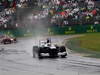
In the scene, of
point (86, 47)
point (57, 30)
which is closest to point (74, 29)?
point (57, 30)

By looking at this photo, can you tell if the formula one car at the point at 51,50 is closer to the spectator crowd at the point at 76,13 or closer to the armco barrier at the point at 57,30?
the armco barrier at the point at 57,30

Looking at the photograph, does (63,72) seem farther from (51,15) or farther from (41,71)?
(51,15)

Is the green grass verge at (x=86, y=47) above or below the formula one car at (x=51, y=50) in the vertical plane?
below

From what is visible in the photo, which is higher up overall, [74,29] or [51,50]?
[51,50]

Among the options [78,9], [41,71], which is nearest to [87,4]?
[78,9]

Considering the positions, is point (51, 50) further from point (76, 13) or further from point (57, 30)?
point (76, 13)

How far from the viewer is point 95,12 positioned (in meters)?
52.2

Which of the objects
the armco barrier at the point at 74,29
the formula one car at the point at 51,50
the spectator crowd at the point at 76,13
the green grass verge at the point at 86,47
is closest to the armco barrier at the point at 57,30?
the armco barrier at the point at 74,29

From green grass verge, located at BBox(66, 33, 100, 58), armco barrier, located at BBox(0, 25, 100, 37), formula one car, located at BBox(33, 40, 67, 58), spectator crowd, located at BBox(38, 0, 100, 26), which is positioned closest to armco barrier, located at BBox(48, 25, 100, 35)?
armco barrier, located at BBox(0, 25, 100, 37)

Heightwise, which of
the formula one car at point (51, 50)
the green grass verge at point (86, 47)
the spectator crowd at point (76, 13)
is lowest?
the green grass verge at point (86, 47)

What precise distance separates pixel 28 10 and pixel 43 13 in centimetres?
283

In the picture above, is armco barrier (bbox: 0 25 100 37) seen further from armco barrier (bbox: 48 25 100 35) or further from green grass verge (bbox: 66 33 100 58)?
green grass verge (bbox: 66 33 100 58)

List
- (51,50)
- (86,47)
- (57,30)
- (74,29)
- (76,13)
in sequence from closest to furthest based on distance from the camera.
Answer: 1. (51,50)
2. (86,47)
3. (57,30)
4. (76,13)
5. (74,29)

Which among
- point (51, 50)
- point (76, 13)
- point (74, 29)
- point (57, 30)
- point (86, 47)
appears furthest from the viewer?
point (74, 29)
